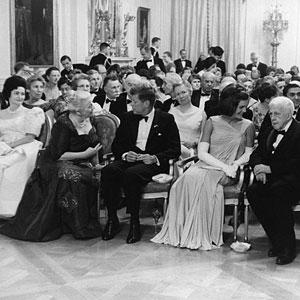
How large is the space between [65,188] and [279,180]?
1938mm

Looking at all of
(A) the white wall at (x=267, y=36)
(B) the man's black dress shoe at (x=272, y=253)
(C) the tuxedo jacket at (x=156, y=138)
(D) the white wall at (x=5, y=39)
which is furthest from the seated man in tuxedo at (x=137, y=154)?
(A) the white wall at (x=267, y=36)

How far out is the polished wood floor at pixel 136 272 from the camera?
4531 millimetres

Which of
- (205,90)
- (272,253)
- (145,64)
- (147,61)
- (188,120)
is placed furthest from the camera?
(147,61)

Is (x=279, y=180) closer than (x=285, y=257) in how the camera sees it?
No

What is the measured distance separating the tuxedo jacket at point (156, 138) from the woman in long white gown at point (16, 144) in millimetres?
922

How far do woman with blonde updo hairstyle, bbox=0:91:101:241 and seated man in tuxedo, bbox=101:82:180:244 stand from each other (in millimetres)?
196

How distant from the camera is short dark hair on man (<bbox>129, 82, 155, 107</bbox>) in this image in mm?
6016

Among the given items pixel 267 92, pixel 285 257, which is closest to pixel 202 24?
pixel 267 92

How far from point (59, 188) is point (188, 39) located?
15101 millimetres

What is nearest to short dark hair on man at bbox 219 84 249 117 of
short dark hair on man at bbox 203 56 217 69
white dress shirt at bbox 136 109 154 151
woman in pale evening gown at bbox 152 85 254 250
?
woman in pale evening gown at bbox 152 85 254 250

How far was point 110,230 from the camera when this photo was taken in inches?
234

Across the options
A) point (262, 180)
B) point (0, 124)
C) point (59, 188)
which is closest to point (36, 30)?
point (0, 124)

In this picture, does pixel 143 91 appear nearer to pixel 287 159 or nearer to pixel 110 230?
pixel 110 230

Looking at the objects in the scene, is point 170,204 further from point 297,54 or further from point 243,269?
point 297,54
